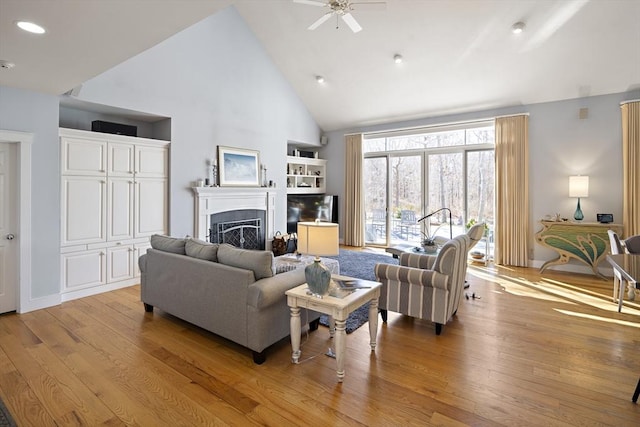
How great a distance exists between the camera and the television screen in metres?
7.70

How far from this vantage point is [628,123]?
16.5 feet

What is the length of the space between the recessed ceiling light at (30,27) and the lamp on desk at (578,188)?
22.0 feet

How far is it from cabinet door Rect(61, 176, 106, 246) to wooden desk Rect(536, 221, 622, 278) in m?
6.58

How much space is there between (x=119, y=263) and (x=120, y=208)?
0.77 m

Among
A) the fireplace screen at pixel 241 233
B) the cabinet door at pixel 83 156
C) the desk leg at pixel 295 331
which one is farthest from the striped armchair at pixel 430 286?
the cabinet door at pixel 83 156

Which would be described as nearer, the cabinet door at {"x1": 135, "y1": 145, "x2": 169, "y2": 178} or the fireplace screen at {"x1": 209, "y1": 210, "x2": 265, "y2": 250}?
the cabinet door at {"x1": 135, "y1": 145, "x2": 169, "y2": 178}

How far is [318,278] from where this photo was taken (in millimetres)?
2500

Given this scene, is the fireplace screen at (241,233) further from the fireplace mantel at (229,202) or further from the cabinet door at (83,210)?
the cabinet door at (83,210)

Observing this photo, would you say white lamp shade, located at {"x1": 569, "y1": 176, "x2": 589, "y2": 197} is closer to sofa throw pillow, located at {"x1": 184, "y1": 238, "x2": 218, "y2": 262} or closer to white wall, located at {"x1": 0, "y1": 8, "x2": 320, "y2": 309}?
white wall, located at {"x1": 0, "y1": 8, "x2": 320, "y2": 309}

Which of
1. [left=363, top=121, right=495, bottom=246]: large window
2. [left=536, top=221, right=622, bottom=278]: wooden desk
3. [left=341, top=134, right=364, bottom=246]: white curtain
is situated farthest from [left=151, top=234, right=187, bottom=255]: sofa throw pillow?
[left=536, top=221, right=622, bottom=278]: wooden desk

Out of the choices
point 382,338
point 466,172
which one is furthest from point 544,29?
point 382,338

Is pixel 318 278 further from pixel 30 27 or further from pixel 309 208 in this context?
pixel 309 208

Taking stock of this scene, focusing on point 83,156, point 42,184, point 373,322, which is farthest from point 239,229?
point 373,322

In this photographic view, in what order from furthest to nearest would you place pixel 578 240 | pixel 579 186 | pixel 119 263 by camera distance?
1. pixel 579 186
2. pixel 578 240
3. pixel 119 263
